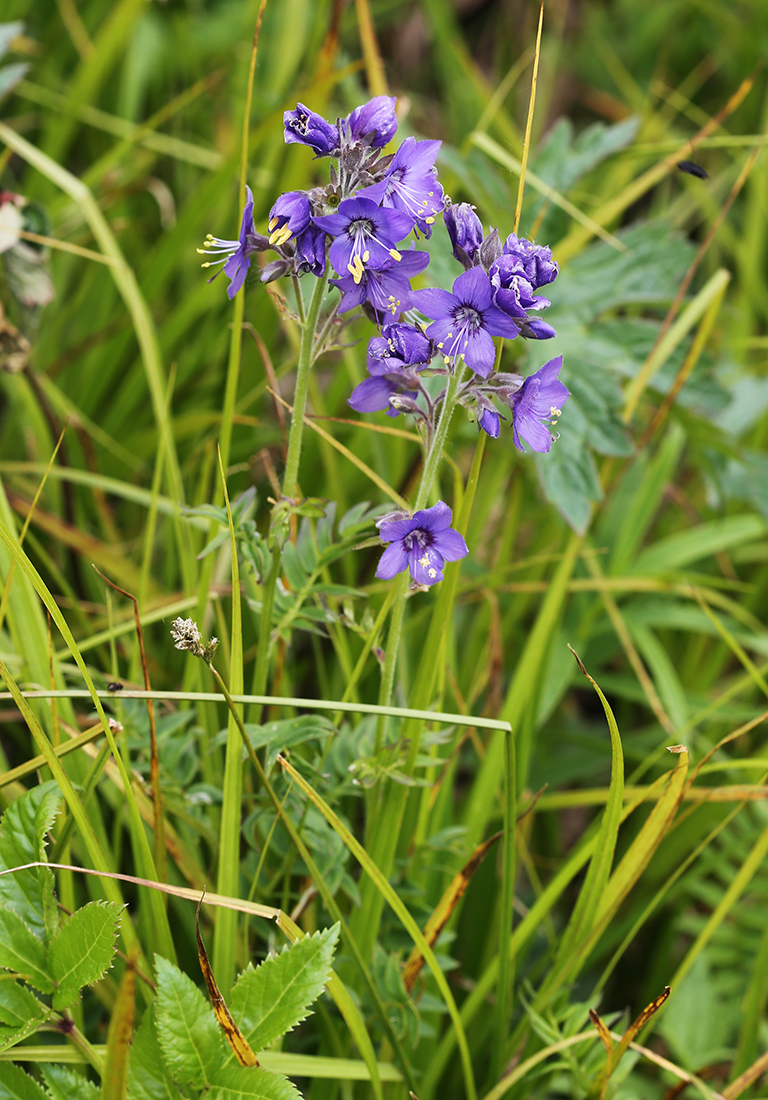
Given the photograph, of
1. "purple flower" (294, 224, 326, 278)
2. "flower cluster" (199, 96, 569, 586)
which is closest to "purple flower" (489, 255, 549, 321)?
"flower cluster" (199, 96, 569, 586)

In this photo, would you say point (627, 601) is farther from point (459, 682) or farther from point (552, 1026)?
point (552, 1026)

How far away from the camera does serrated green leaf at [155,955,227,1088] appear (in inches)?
42.6

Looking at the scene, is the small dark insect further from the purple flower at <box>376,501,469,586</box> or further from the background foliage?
the purple flower at <box>376,501,469,586</box>

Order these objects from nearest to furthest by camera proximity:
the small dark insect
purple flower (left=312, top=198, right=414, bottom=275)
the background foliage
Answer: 1. purple flower (left=312, top=198, right=414, bottom=275)
2. the background foliage
3. the small dark insect

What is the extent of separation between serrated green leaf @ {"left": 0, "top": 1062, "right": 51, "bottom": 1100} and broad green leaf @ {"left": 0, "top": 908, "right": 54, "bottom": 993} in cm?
12

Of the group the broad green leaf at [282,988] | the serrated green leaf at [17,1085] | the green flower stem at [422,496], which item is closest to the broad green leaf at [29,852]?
the serrated green leaf at [17,1085]

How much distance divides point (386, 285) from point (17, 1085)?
1167mm

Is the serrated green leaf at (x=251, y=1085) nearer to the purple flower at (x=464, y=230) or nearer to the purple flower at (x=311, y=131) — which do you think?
the purple flower at (x=464, y=230)

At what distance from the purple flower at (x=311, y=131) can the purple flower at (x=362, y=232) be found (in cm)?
13

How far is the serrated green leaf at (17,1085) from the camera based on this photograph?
111 cm

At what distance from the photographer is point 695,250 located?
223 cm

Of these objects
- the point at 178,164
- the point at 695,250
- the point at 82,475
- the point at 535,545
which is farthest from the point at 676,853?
the point at 178,164

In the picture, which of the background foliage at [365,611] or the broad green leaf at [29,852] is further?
the background foliage at [365,611]

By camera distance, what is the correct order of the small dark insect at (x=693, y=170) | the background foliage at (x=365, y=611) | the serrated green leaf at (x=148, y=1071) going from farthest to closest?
the small dark insect at (x=693, y=170) → the background foliage at (x=365, y=611) → the serrated green leaf at (x=148, y=1071)
